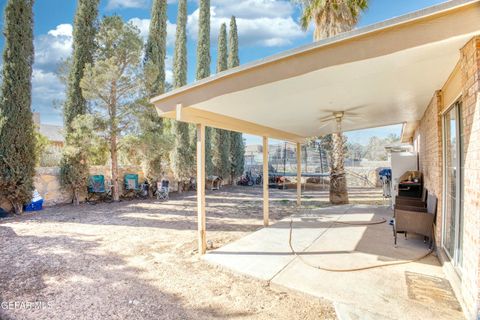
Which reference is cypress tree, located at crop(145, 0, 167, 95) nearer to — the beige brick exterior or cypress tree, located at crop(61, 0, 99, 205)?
cypress tree, located at crop(61, 0, 99, 205)

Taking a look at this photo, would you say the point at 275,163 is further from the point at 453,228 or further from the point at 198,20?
the point at 453,228

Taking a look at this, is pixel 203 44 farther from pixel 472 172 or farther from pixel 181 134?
pixel 472 172

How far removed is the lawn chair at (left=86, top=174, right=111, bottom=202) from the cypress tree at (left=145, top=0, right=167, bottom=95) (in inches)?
178

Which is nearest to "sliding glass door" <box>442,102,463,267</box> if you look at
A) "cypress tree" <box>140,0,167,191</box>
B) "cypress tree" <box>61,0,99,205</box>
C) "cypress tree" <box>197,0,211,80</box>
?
"cypress tree" <box>140,0,167,191</box>

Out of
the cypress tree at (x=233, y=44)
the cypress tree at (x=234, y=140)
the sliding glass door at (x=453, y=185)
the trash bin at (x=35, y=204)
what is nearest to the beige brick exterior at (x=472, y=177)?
the sliding glass door at (x=453, y=185)

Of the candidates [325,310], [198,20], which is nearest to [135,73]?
[198,20]

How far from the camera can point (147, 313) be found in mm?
2635

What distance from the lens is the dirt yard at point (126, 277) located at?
2.67m

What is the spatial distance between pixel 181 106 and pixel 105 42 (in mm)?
8090

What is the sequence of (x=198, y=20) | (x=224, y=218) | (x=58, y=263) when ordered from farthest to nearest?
(x=198, y=20) → (x=224, y=218) → (x=58, y=263)

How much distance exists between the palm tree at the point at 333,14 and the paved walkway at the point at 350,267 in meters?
6.29

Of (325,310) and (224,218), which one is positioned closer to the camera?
(325,310)

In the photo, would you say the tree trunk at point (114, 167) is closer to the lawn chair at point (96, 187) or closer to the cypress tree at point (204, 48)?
the lawn chair at point (96, 187)

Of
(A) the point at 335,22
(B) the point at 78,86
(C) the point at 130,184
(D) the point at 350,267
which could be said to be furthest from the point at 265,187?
(B) the point at 78,86
